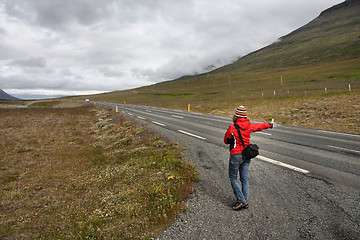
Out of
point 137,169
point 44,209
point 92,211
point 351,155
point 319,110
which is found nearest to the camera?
point 92,211

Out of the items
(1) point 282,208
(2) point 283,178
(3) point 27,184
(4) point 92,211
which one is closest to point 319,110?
(2) point 283,178

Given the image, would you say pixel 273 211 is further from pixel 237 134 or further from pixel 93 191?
pixel 93 191

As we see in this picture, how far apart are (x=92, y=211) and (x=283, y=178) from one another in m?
5.59

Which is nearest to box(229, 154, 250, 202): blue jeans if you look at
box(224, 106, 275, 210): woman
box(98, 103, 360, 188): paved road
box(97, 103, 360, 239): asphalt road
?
box(224, 106, 275, 210): woman

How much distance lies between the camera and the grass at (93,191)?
418cm

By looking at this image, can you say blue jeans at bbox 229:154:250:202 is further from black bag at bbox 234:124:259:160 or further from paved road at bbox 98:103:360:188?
paved road at bbox 98:103:360:188

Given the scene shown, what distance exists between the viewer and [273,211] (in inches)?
171

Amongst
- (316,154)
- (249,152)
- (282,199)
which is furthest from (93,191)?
(316,154)

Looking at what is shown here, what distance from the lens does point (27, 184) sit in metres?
7.44

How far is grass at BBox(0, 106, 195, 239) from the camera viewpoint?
4.18m

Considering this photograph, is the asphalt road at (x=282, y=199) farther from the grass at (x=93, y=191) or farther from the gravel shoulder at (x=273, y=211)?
the grass at (x=93, y=191)

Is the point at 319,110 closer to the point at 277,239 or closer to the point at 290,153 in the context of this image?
the point at 290,153

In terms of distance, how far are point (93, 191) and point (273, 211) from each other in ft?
17.2

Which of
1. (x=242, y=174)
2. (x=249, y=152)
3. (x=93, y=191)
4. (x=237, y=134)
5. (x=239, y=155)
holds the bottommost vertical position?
(x=93, y=191)
